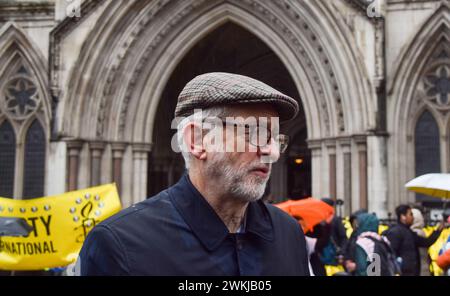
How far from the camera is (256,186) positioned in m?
1.97

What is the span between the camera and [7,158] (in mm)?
15648

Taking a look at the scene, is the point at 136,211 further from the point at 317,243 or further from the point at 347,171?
the point at 347,171

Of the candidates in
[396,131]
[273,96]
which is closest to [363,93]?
[396,131]

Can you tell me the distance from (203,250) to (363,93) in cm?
1126

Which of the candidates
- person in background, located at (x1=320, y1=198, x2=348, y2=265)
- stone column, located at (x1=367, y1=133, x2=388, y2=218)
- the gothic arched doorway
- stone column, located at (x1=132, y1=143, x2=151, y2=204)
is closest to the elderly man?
person in background, located at (x1=320, y1=198, x2=348, y2=265)

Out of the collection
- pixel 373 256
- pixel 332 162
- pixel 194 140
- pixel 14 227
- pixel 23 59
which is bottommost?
pixel 373 256

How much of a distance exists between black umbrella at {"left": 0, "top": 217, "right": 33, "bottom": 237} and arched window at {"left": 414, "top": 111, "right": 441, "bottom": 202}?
8.74 meters

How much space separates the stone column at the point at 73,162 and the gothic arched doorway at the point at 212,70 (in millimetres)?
3088

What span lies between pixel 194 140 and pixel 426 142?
12.0 metres

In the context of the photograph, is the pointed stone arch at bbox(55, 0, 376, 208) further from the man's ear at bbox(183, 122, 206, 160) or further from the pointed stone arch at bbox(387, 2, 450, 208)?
the man's ear at bbox(183, 122, 206, 160)

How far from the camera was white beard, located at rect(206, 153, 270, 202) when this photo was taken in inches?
77.2

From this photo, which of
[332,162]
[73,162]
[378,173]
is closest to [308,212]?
[378,173]

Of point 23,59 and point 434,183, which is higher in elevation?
point 23,59
